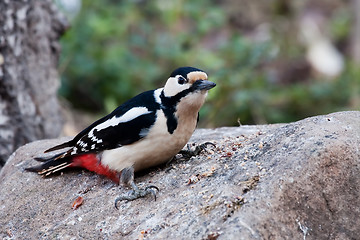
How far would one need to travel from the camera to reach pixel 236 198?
266 cm

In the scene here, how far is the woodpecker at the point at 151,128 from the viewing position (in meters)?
3.34

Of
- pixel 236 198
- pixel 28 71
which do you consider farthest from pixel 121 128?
pixel 28 71

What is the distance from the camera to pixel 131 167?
340 centimetres

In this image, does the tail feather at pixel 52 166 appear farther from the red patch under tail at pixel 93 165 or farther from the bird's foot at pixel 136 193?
the bird's foot at pixel 136 193

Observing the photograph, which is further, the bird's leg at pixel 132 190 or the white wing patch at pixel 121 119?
the white wing patch at pixel 121 119

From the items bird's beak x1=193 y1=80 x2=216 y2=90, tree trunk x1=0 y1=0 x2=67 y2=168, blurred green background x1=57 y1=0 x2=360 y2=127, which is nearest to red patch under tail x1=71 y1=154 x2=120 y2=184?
bird's beak x1=193 y1=80 x2=216 y2=90

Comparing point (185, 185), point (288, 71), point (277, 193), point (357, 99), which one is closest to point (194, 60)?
point (357, 99)

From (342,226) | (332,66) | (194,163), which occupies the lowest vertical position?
(332,66)

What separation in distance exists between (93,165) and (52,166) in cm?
36

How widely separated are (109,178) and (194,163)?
1.88 feet

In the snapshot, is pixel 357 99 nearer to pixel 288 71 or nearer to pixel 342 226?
pixel 288 71

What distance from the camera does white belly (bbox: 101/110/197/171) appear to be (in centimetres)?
334

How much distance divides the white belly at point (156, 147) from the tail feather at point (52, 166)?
486 millimetres

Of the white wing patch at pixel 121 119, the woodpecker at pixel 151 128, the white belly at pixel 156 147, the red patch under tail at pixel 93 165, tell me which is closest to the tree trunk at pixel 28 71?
the red patch under tail at pixel 93 165
